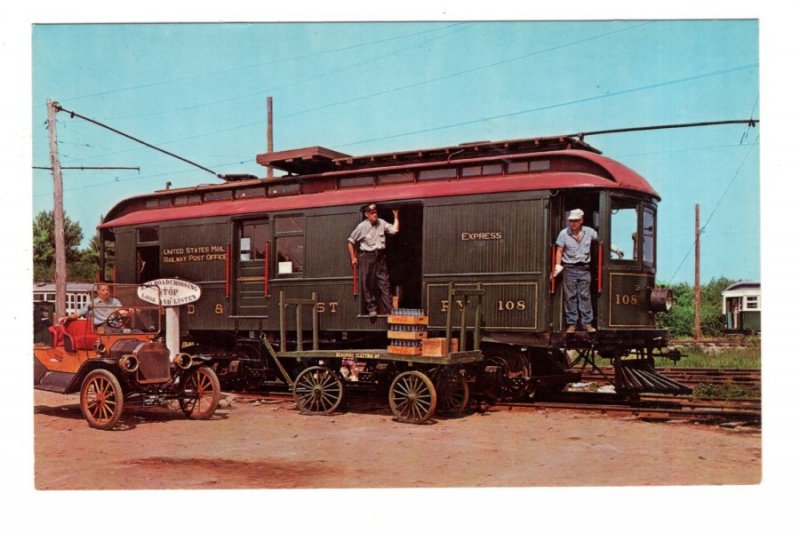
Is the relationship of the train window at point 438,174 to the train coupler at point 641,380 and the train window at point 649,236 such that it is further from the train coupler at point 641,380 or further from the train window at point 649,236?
the train coupler at point 641,380

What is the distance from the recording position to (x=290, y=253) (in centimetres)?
1165

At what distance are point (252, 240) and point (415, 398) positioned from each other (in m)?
4.29

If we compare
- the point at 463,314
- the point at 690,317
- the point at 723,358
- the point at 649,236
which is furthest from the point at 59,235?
the point at 690,317

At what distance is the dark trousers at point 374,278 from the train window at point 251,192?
254cm

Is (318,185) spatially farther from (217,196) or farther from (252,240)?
(217,196)

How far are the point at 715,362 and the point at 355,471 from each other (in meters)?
10.3

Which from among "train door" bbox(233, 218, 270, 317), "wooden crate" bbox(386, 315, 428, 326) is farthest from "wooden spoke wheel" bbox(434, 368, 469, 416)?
"train door" bbox(233, 218, 270, 317)

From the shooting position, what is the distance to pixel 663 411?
31.3 feet

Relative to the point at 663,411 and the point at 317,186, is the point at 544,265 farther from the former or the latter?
the point at 317,186

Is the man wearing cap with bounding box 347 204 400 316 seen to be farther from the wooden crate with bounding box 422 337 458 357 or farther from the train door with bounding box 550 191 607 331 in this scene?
the train door with bounding box 550 191 607 331

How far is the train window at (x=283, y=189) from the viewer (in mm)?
11953

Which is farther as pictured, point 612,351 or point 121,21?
point 612,351
